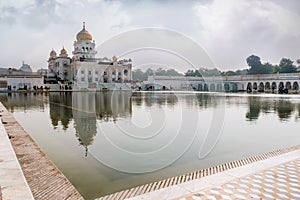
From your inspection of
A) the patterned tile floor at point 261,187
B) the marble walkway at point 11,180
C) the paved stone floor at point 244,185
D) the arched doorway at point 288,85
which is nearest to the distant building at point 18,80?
the marble walkway at point 11,180

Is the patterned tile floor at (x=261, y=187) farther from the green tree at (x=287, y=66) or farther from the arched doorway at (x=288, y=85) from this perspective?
the green tree at (x=287, y=66)

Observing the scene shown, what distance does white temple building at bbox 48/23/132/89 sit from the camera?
1538 inches

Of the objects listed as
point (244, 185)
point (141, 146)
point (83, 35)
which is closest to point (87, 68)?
point (83, 35)

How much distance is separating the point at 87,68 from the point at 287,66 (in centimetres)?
3309

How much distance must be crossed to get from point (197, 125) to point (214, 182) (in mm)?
4775

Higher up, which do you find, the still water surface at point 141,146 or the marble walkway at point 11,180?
the marble walkway at point 11,180

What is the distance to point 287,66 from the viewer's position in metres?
43.1

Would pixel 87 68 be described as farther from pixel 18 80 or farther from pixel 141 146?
pixel 141 146

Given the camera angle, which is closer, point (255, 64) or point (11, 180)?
point (11, 180)

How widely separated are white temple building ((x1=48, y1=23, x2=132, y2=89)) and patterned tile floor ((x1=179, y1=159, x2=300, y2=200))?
36.1 m

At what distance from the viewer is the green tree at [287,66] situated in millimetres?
42647

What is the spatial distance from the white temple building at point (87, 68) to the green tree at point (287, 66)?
85.8ft

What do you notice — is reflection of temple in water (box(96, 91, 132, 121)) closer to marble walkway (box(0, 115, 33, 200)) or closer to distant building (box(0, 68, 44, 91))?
marble walkway (box(0, 115, 33, 200))

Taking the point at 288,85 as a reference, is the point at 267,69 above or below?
above
